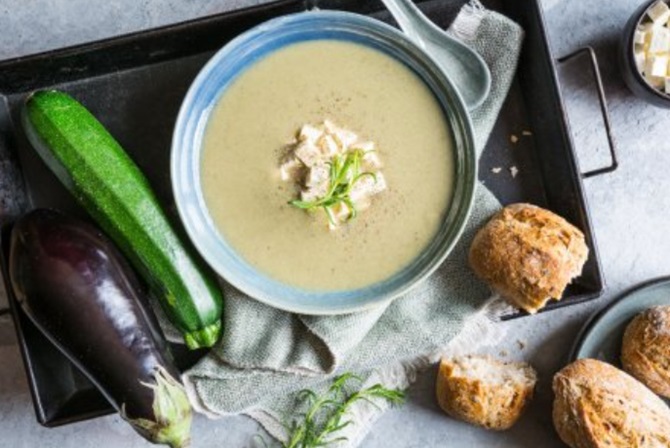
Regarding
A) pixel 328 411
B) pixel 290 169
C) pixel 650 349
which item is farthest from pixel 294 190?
pixel 650 349

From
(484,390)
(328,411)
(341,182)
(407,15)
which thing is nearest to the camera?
(341,182)

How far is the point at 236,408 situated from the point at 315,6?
1.06 metres

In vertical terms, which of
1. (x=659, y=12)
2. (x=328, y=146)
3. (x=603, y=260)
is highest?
(x=659, y=12)

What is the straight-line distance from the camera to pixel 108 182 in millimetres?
2324

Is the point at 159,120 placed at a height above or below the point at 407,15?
below

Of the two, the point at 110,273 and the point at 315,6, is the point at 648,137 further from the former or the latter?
the point at 110,273

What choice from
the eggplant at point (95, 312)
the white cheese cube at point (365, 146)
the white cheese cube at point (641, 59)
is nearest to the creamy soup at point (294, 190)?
the white cheese cube at point (365, 146)

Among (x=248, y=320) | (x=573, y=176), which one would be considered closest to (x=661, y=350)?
(x=573, y=176)

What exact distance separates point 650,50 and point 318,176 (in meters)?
0.99

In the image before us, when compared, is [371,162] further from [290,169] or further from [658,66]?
[658,66]

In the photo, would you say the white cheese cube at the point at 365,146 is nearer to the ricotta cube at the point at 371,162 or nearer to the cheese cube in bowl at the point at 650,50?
the ricotta cube at the point at 371,162

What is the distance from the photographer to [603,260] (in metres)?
2.66

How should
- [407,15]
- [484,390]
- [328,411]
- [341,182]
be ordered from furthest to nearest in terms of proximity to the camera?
[328,411], [484,390], [407,15], [341,182]

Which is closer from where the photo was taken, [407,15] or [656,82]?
[407,15]
